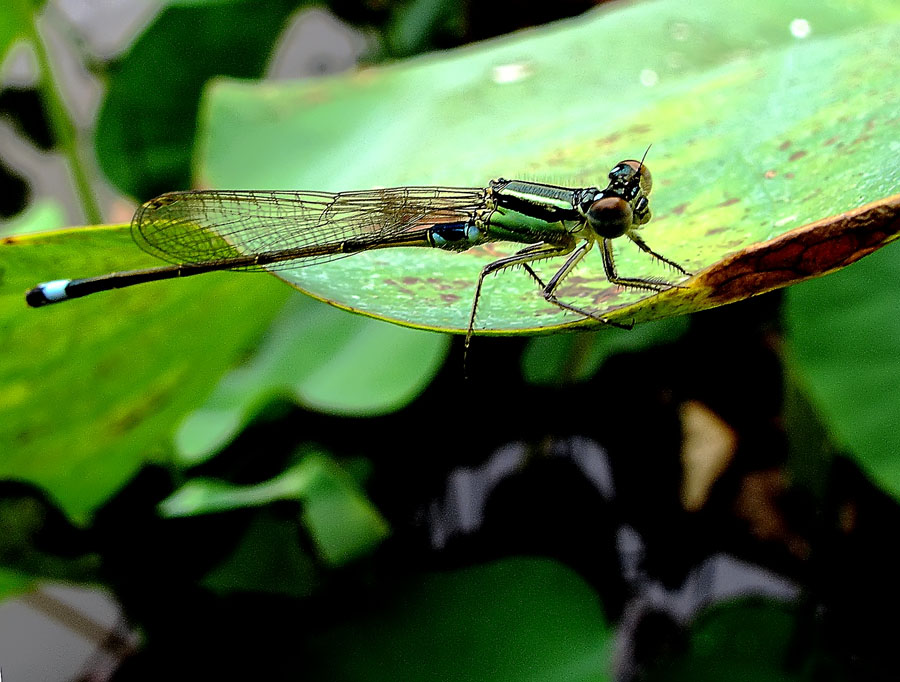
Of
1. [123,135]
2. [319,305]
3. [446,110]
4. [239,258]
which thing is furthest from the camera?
[123,135]

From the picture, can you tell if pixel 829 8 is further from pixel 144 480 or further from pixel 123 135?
pixel 123 135

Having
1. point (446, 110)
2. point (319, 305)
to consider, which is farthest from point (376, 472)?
point (446, 110)

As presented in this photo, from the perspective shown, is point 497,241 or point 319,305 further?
point 319,305

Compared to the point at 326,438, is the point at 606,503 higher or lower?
lower

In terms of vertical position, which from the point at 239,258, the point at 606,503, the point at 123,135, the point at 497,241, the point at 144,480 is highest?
the point at 123,135

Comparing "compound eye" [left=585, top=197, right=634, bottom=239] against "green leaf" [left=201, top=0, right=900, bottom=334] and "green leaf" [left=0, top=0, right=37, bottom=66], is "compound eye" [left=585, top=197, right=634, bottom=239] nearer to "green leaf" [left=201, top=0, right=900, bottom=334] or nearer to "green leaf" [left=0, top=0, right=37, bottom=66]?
"green leaf" [left=201, top=0, right=900, bottom=334]

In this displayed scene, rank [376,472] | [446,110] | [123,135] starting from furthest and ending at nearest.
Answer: [123,135] < [376,472] < [446,110]
